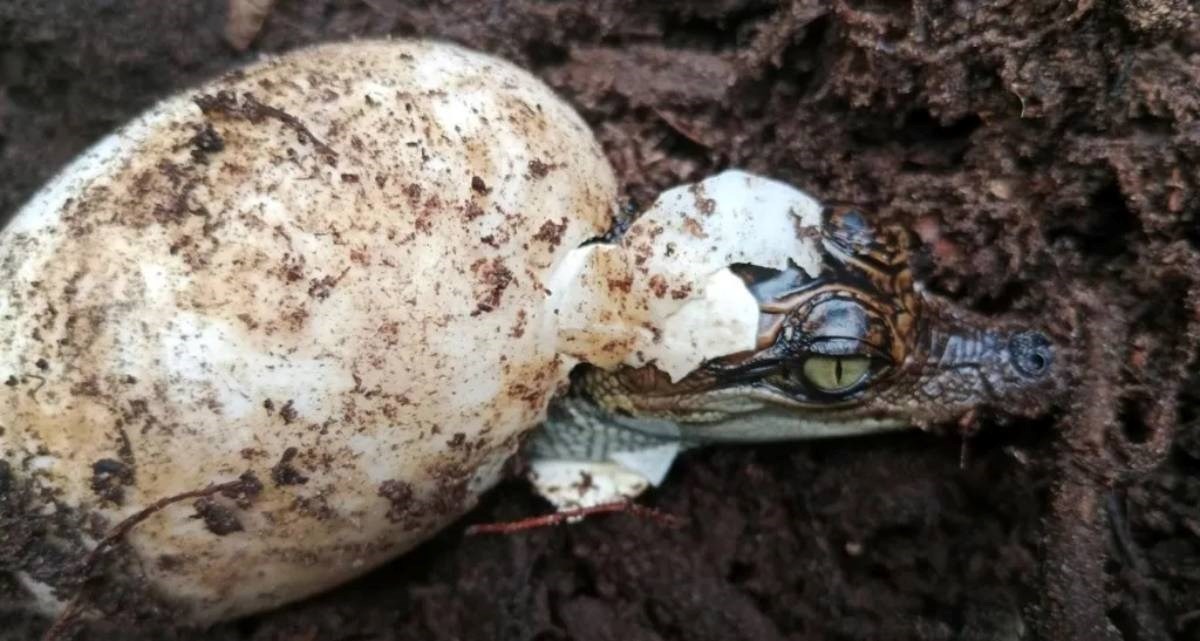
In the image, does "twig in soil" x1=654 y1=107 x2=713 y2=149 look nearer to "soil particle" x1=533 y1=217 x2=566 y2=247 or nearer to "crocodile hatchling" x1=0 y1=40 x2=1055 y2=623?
"crocodile hatchling" x1=0 y1=40 x2=1055 y2=623

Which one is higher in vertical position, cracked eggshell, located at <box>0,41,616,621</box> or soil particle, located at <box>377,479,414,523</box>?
cracked eggshell, located at <box>0,41,616,621</box>

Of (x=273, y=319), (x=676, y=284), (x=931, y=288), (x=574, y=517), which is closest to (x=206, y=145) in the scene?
(x=273, y=319)

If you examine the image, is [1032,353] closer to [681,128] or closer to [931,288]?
[931,288]

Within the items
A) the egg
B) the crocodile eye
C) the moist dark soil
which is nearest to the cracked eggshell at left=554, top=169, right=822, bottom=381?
the egg

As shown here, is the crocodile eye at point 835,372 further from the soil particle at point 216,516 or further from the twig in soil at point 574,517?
the soil particle at point 216,516

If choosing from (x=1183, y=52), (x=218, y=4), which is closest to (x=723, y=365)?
(x=1183, y=52)

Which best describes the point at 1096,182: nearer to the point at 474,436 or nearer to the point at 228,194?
the point at 474,436
